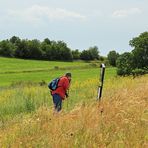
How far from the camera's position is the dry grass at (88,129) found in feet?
22.3

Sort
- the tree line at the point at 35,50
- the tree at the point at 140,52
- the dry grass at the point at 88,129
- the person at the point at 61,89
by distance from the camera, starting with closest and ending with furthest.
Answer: the dry grass at the point at 88,129
the person at the point at 61,89
the tree at the point at 140,52
the tree line at the point at 35,50

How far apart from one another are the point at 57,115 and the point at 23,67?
94.0m

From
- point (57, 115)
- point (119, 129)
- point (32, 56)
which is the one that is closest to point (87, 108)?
point (57, 115)

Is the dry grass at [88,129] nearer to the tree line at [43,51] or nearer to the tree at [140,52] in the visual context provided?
the tree at [140,52]

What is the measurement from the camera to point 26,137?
7.28 m

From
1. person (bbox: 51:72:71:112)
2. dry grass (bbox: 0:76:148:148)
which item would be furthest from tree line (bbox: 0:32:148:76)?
dry grass (bbox: 0:76:148:148)

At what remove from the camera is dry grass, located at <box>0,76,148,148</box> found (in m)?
6.79

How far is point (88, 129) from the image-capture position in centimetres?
736

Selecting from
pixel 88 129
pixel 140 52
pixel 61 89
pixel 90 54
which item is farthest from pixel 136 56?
pixel 90 54

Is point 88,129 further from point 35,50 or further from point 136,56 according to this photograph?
point 35,50

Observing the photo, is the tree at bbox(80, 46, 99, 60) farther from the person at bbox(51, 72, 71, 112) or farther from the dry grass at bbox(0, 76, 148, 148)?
the dry grass at bbox(0, 76, 148, 148)

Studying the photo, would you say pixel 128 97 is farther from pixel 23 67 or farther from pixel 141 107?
pixel 23 67

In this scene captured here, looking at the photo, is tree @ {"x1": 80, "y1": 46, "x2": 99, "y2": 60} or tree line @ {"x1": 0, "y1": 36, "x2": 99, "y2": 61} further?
A: tree @ {"x1": 80, "y1": 46, "x2": 99, "y2": 60}

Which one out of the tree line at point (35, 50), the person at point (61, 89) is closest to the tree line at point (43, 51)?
the tree line at point (35, 50)
